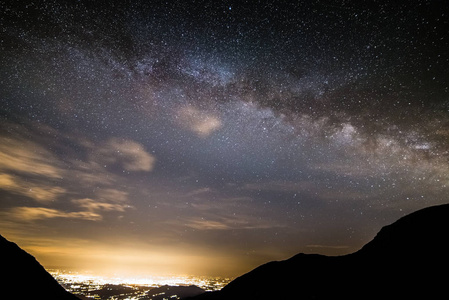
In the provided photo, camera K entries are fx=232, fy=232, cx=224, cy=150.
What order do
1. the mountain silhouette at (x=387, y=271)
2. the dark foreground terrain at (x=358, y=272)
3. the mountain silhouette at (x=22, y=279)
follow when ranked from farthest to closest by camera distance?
the mountain silhouette at (x=22, y=279)
the dark foreground terrain at (x=358, y=272)
the mountain silhouette at (x=387, y=271)

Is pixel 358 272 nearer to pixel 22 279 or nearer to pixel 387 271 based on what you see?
pixel 387 271

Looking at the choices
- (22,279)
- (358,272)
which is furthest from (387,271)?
(22,279)

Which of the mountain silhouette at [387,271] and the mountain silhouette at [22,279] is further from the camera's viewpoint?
the mountain silhouette at [22,279]

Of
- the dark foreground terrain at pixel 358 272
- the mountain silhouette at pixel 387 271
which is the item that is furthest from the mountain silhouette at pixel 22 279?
the mountain silhouette at pixel 387 271

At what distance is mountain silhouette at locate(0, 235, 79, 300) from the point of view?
103 ft

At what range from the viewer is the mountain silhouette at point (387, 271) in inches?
685

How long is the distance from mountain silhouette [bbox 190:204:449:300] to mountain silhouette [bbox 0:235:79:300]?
28.2 m

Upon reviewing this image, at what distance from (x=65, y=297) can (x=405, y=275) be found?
46393mm

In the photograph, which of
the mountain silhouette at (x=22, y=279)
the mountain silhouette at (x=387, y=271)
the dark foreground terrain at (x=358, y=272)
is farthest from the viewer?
the mountain silhouette at (x=22, y=279)

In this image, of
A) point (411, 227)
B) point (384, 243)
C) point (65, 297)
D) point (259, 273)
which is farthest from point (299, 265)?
point (65, 297)

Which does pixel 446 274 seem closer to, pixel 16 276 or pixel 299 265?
pixel 299 265

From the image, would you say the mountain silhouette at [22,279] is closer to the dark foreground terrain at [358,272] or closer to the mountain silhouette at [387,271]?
the dark foreground terrain at [358,272]

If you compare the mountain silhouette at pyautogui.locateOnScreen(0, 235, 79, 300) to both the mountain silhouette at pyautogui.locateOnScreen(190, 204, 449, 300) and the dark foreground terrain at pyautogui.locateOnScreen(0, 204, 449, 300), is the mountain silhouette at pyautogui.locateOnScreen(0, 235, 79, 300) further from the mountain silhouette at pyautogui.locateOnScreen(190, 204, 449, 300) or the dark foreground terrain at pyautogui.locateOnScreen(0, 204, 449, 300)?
the mountain silhouette at pyautogui.locateOnScreen(190, 204, 449, 300)

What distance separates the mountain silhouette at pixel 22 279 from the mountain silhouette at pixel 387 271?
2818cm
